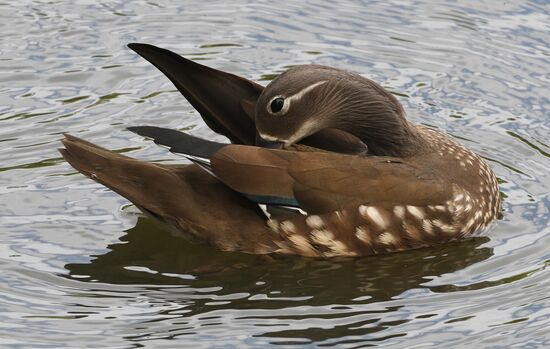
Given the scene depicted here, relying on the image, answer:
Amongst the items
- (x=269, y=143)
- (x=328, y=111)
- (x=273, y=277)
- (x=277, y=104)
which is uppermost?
(x=277, y=104)

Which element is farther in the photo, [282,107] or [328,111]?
[328,111]

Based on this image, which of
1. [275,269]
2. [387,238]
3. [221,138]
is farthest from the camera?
[221,138]

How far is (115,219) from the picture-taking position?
992cm

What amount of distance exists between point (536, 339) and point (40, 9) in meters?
6.44

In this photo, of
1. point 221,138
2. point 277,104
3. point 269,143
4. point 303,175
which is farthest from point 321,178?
point 221,138

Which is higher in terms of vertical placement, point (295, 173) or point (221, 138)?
point (295, 173)

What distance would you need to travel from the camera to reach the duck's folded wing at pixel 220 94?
30.9 feet

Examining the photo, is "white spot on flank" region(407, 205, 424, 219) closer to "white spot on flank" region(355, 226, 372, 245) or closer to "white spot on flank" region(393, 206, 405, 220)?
"white spot on flank" region(393, 206, 405, 220)

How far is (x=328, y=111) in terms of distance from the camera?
9.42m

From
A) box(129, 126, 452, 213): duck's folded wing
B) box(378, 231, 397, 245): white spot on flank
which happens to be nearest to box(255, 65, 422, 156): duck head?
box(129, 126, 452, 213): duck's folded wing

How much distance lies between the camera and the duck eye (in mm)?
9102

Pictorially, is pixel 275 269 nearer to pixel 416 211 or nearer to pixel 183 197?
pixel 183 197

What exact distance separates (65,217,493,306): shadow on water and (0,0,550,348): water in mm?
16

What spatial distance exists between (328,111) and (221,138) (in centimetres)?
→ 181
